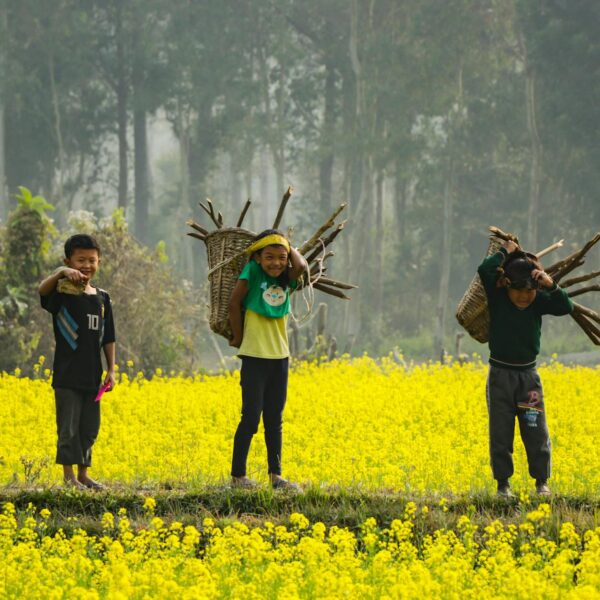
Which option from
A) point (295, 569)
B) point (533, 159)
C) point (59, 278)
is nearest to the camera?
point (295, 569)

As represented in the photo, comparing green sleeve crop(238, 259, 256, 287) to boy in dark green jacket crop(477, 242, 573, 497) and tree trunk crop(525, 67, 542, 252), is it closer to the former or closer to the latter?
boy in dark green jacket crop(477, 242, 573, 497)

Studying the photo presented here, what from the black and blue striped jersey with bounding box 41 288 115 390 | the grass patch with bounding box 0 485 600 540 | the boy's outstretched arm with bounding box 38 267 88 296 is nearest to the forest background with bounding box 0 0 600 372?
the black and blue striped jersey with bounding box 41 288 115 390

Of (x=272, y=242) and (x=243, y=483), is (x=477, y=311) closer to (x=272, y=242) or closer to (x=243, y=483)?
(x=272, y=242)

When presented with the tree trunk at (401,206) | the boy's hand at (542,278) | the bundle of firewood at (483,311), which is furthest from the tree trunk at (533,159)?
the boy's hand at (542,278)

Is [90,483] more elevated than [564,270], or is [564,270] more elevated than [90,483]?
[564,270]

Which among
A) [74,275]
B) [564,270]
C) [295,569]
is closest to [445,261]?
[564,270]

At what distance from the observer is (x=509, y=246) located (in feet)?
23.5

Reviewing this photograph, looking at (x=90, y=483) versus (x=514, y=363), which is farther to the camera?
(x=90, y=483)

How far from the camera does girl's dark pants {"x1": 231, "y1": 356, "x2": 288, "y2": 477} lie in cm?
716

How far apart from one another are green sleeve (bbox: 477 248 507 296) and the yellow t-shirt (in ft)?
4.14

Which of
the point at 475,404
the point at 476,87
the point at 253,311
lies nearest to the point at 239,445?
the point at 253,311

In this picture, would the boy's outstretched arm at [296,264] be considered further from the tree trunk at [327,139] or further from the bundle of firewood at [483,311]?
the tree trunk at [327,139]

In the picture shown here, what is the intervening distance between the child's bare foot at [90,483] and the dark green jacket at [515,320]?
99.5 inches

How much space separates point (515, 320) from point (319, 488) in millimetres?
1538
